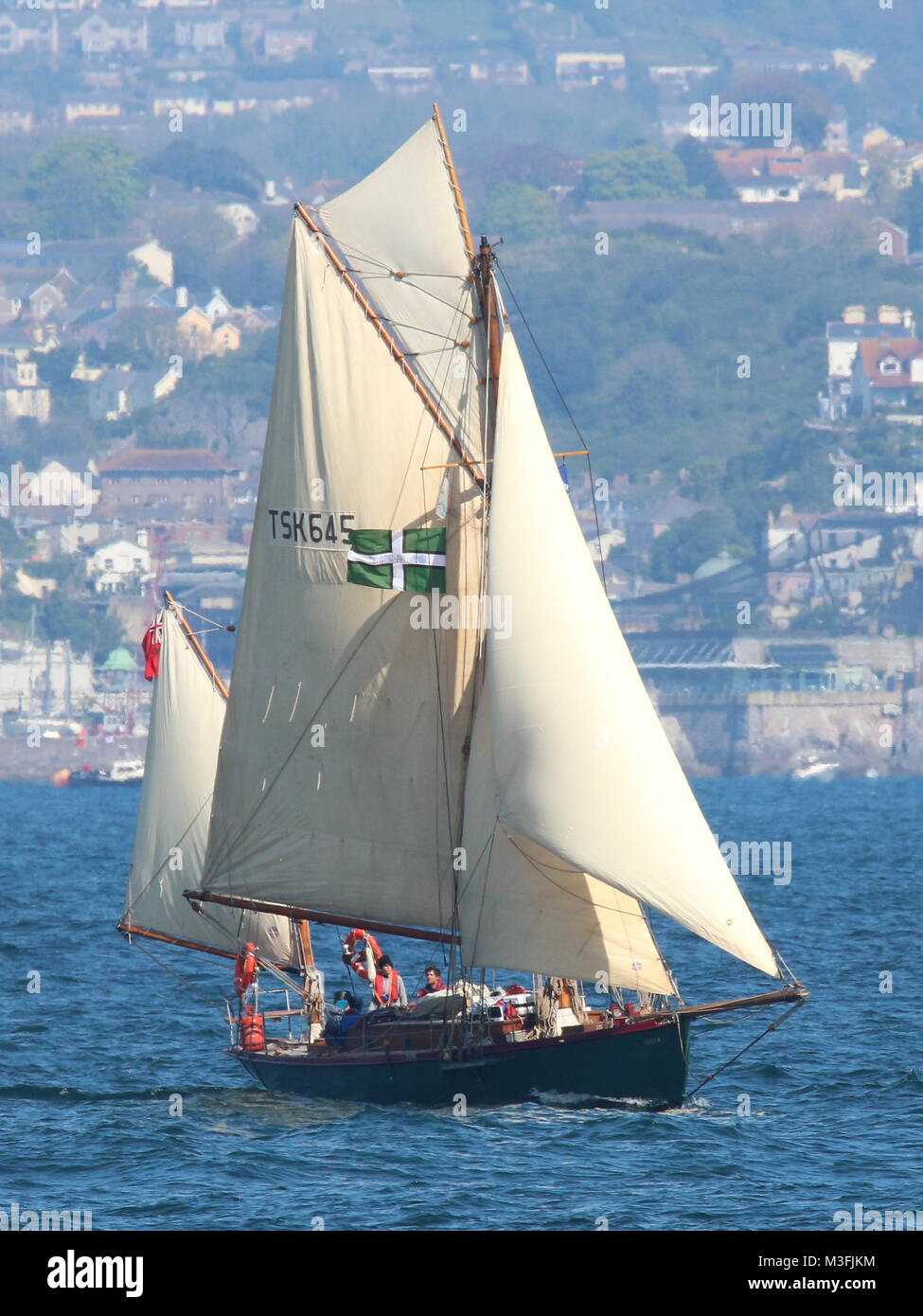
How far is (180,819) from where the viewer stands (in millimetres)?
43938

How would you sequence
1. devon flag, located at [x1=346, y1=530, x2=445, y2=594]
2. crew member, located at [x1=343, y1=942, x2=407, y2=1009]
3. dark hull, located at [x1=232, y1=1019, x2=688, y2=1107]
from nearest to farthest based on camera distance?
dark hull, located at [x1=232, y1=1019, x2=688, y2=1107], devon flag, located at [x1=346, y1=530, x2=445, y2=594], crew member, located at [x1=343, y1=942, x2=407, y2=1009]

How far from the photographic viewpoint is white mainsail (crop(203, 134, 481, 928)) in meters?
37.8

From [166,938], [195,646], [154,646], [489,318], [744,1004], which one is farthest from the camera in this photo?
[154,646]

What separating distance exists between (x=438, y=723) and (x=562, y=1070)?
19.2ft

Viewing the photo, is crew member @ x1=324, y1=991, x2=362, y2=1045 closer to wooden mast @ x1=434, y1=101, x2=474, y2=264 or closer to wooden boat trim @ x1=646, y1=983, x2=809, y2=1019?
wooden boat trim @ x1=646, y1=983, x2=809, y2=1019

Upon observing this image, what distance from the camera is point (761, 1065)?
138 feet

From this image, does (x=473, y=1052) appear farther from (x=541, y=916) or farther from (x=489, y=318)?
(x=489, y=318)

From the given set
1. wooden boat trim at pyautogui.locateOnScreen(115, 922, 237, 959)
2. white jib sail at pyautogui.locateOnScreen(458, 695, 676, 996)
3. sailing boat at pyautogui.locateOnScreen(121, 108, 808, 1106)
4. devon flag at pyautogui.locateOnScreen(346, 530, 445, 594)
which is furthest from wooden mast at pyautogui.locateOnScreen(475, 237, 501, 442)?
wooden boat trim at pyautogui.locateOnScreen(115, 922, 237, 959)

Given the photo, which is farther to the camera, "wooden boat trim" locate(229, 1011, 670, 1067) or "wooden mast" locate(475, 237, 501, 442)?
"wooden mast" locate(475, 237, 501, 442)

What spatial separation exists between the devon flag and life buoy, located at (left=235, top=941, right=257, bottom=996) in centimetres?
682

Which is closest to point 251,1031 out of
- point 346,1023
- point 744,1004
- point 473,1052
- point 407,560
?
point 346,1023

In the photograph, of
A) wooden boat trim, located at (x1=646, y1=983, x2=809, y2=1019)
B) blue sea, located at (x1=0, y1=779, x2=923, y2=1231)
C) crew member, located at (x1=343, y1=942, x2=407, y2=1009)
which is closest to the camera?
blue sea, located at (x1=0, y1=779, x2=923, y2=1231)
